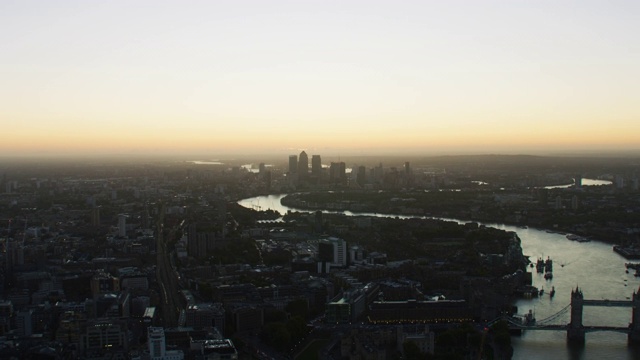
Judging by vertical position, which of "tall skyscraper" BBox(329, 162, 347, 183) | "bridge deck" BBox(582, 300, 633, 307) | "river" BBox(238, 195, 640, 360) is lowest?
"river" BBox(238, 195, 640, 360)

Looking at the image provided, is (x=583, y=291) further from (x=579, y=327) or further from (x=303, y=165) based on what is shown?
(x=303, y=165)

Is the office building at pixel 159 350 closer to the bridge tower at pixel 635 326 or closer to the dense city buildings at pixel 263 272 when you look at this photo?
the dense city buildings at pixel 263 272

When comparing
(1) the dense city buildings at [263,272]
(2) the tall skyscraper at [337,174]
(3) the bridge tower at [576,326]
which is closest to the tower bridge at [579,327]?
(3) the bridge tower at [576,326]

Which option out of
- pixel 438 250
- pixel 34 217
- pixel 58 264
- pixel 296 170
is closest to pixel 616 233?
pixel 438 250

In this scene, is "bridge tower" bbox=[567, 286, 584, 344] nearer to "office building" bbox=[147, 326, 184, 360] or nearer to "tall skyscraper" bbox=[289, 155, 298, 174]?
"office building" bbox=[147, 326, 184, 360]

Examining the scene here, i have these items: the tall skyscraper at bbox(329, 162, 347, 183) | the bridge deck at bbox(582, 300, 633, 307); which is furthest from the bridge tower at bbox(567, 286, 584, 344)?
the tall skyscraper at bbox(329, 162, 347, 183)

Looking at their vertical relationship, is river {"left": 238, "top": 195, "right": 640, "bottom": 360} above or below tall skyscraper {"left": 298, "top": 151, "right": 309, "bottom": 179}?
below

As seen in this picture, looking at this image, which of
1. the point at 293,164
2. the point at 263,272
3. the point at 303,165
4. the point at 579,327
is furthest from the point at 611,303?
the point at 293,164

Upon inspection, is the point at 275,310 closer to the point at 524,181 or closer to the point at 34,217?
the point at 34,217
